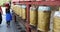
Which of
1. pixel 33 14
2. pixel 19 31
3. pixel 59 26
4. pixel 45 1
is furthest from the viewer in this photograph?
pixel 19 31

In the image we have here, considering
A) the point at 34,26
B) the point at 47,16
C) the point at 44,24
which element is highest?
the point at 47,16

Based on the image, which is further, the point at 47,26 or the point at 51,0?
the point at 47,26

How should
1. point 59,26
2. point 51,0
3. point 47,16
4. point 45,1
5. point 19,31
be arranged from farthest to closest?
point 19,31 < point 47,16 < point 45,1 < point 51,0 < point 59,26

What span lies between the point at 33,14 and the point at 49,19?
0.48 m

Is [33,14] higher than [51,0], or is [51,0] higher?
[51,0]

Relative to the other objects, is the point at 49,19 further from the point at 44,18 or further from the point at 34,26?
the point at 34,26

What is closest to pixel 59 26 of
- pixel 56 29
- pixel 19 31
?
pixel 56 29

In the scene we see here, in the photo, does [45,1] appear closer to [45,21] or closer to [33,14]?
[45,21]

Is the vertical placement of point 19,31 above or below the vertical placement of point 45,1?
below

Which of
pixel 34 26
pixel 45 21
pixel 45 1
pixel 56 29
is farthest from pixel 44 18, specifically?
pixel 34 26

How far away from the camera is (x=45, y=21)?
70.5 inches

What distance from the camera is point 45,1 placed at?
1.64 m

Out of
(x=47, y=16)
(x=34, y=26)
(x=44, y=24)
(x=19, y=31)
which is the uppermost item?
(x=47, y=16)

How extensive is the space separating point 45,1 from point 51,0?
147 mm
